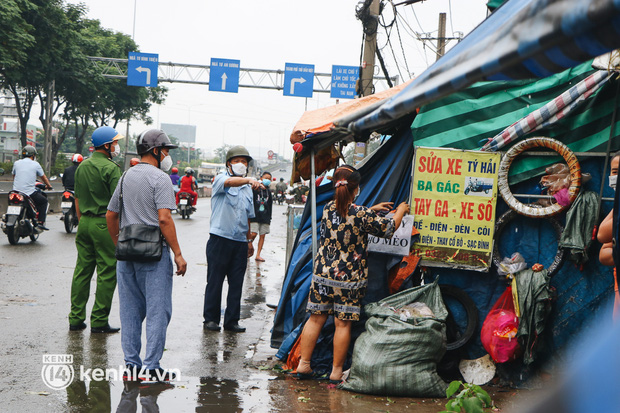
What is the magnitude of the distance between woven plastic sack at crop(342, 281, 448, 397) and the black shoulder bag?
1819 millimetres

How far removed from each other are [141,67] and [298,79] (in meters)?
7.69

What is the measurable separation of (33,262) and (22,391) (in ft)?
21.8

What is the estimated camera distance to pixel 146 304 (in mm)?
5152

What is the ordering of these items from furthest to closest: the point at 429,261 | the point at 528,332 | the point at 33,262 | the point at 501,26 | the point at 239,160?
the point at 33,262, the point at 239,160, the point at 429,261, the point at 528,332, the point at 501,26

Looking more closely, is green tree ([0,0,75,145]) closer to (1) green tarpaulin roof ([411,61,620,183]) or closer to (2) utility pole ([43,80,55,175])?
(2) utility pole ([43,80,55,175])

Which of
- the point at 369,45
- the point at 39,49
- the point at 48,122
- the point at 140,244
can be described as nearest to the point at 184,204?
the point at 369,45

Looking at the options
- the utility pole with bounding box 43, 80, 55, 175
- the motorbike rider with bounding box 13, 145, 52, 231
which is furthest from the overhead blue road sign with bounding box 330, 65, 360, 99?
the motorbike rider with bounding box 13, 145, 52, 231

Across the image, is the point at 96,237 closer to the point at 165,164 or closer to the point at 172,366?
the point at 165,164

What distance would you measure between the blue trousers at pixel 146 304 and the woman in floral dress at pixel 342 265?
1.23 m

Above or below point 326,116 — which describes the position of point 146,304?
below

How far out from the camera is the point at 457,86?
6.31 ft

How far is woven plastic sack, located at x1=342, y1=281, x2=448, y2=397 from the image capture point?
5133mm

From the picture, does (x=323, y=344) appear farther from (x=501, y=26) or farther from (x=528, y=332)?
(x=501, y=26)

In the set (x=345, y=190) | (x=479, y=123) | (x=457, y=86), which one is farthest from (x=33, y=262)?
(x=457, y=86)
